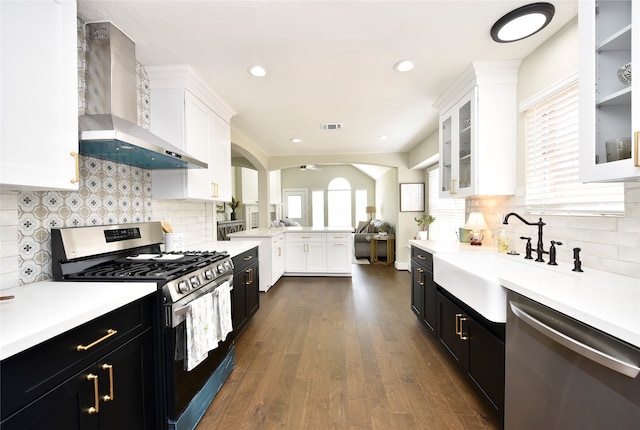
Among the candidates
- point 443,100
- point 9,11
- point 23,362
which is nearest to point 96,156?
point 9,11

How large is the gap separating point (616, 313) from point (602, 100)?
Answer: 88 centimetres

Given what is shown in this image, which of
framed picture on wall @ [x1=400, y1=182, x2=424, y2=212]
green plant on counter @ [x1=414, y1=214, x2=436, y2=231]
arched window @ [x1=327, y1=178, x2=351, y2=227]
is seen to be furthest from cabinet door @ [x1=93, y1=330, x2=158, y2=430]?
arched window @ [x1=327, y1=178, x2=351, y2=227]

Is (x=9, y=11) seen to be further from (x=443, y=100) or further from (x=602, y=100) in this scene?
(x=443, y=100)

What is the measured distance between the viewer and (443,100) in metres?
2.84

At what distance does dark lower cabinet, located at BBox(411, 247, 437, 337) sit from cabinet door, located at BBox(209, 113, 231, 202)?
2.14 m

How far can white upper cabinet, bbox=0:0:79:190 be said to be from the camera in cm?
107

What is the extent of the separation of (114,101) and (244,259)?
161cm

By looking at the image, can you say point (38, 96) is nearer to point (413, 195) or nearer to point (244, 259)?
point (244, 259)

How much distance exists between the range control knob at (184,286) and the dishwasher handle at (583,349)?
1666 mm

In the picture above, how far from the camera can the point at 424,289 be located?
8.83ft

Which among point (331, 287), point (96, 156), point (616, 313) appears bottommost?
point (331, 287)

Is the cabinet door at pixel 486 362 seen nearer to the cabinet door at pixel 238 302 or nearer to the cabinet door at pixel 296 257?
the cabinet door at pixel 238 302

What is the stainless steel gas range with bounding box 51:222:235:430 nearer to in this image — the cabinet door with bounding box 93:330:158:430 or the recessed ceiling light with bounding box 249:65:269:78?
the cabinet door with bounding box 93:330:158:430

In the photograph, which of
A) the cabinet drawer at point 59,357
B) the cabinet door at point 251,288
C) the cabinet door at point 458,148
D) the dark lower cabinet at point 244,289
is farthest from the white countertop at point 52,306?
the cabinet door at point 458,148
